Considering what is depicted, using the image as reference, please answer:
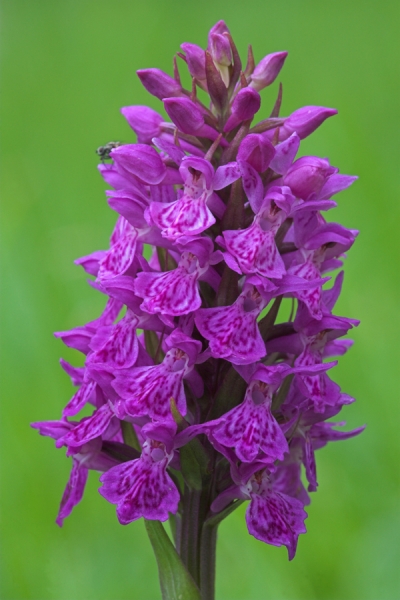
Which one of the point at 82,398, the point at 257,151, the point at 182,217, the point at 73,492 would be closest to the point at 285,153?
the point at 257,151

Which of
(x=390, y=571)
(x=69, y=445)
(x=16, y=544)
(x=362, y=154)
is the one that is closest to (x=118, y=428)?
(x=69, y=445)

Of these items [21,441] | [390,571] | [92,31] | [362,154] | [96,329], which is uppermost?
[92,31]

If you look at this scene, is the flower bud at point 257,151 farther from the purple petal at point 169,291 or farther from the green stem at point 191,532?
the green stem at point 191,532

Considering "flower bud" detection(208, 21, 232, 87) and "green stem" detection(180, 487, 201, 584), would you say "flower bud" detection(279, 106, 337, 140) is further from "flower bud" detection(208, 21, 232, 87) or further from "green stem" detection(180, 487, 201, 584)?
"green stem" detection(180, 487, 201, 584)

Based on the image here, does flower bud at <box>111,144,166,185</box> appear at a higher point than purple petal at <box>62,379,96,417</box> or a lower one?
higher

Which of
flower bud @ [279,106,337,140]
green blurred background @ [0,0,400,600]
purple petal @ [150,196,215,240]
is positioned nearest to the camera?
purple petal @ [150,196,215,240]

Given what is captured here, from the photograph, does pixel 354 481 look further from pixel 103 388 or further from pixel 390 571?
pixel 103 388

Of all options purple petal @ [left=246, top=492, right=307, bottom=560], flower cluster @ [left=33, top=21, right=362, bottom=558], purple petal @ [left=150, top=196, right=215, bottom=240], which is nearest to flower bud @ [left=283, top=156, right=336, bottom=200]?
flower cluster @ [left=33, top=21, right=362, bottom=558]
